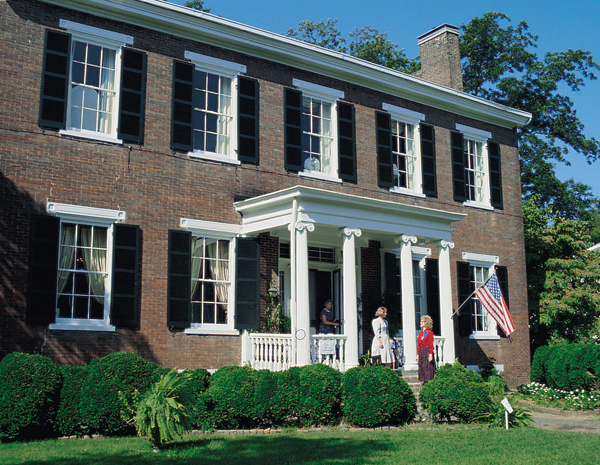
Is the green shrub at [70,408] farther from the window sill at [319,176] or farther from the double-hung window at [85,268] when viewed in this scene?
the window sill at [319,176]

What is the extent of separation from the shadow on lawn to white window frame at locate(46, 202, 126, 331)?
4.04m

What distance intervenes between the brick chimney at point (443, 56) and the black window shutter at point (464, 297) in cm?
595

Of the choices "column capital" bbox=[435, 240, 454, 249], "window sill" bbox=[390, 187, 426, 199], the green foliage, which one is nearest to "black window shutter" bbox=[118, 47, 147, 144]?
"window sill" bbox=[390, 187, 426, 199]

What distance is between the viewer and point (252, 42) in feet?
51.2

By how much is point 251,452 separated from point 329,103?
1064 centimetres

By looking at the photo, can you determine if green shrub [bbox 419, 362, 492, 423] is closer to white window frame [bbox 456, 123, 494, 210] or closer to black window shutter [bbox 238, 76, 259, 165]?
black window shutter [bbox 238, 76, 259, 165]

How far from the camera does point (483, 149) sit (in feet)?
67.8

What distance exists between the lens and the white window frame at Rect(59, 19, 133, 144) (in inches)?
524

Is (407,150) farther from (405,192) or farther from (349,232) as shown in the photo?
(349,232)

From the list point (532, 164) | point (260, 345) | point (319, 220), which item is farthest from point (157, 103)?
point (532, 164)

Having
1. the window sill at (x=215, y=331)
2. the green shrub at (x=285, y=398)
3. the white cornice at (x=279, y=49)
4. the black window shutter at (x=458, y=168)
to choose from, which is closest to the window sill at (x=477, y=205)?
the black window shutter at (x=458, y=168)

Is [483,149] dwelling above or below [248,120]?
above

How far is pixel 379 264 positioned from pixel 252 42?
21.9 ft

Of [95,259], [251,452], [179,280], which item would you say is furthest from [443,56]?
[251,452]
